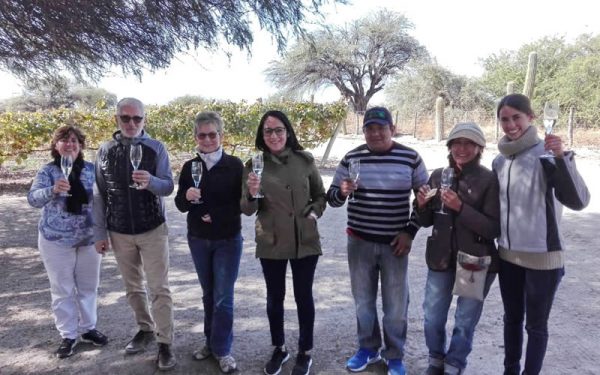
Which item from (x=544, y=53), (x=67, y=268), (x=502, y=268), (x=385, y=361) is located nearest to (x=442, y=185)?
(x=502, y=268)

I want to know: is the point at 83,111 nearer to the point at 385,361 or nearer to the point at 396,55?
the point at 385,361

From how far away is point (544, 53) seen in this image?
29078 millimetres

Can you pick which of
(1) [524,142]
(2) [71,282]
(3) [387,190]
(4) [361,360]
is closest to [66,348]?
(2) [71,282]

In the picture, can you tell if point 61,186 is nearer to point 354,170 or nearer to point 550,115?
point 354,170

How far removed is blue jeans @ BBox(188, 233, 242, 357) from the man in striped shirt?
843mm

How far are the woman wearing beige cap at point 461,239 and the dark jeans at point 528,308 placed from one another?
0.44 feet

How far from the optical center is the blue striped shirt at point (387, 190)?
3.17 metres

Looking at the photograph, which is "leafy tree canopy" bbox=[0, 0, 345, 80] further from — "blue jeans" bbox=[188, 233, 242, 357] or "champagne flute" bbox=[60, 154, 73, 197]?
"blue jeans" bbox=[188, 233, 242, 357]

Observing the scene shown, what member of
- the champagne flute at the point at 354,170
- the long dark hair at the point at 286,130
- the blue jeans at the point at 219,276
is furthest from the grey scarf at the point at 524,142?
the blue jeans at the point at 219,276

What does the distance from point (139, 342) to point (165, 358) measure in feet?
1.29

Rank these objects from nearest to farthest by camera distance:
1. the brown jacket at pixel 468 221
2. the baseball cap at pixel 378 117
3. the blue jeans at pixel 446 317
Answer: the brown jacket at pixel 468 221 < the blue jeans at pixel 446 317 < the baseball cap at pixel 378 117

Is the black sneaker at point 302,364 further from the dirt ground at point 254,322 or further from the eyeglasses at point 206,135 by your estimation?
the eyeglasses at point 206,135

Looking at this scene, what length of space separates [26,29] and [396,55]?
139ft

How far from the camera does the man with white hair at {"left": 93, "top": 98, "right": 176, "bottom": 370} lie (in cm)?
338
